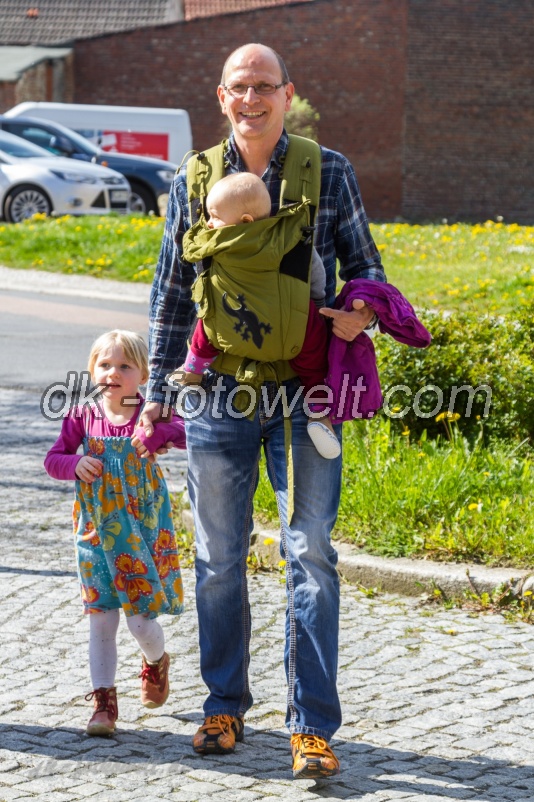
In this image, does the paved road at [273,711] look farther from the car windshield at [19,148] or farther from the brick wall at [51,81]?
the brick wall at [51,81]

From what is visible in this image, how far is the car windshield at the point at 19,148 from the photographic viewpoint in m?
22.4

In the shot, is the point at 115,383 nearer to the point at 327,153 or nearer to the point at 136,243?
the point at 327,153

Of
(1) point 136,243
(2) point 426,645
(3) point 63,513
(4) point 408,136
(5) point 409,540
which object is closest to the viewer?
(2) point 426,645

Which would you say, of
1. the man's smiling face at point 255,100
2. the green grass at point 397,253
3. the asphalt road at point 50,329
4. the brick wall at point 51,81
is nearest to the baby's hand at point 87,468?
the man's smiling face at point 255,100

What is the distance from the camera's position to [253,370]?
356 cm

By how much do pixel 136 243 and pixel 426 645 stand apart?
43.1 ft

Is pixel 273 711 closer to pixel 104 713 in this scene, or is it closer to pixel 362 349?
pixel 104 713

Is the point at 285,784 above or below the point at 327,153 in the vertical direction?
below

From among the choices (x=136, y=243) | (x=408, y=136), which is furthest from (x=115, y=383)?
(x=408, y=136)

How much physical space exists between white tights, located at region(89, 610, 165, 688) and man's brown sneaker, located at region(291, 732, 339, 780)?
629 millimetres

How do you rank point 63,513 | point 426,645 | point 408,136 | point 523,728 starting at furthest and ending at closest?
→ point 408,136
point 63,513
point 426,645
point 523,728

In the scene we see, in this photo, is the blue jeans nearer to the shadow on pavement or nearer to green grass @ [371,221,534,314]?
the shadow on pavement

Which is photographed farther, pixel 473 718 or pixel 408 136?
pixel 408 136

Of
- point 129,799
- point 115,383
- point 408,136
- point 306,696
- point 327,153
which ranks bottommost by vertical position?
point 129,799
